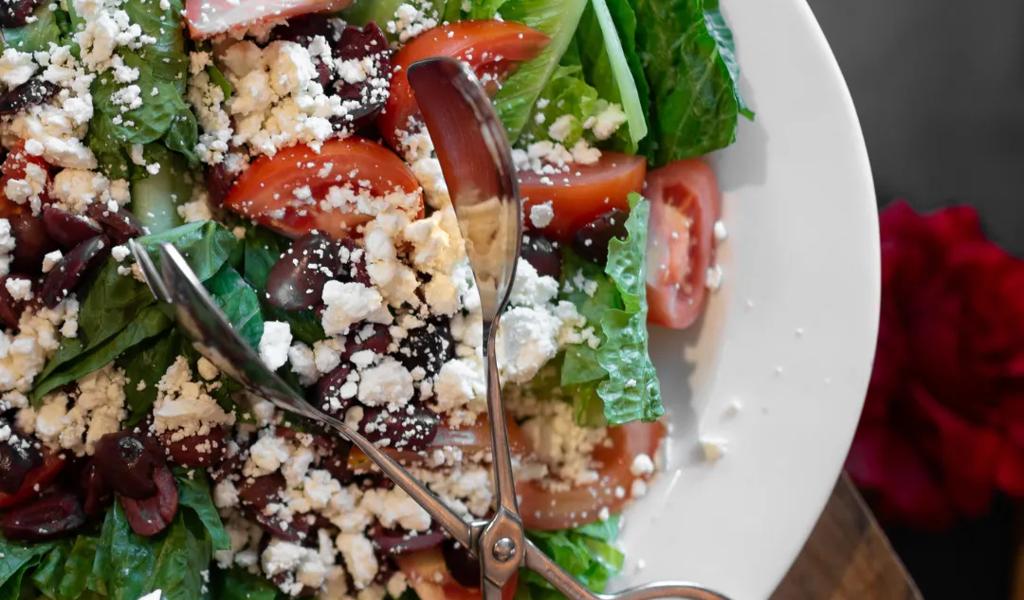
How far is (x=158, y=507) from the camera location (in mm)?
1588

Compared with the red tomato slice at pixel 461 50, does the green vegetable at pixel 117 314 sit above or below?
below

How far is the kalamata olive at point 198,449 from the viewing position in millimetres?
1562

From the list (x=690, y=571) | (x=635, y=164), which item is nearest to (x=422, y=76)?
(x=635, y=164)

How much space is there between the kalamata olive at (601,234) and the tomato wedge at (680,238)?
108 millimetres

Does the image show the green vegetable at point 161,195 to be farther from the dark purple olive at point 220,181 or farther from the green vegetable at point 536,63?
the green vegetable at point 536,63

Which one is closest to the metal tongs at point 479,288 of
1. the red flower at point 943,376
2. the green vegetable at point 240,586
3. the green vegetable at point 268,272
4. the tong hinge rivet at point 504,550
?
the tong hinge rivet at point 504,550

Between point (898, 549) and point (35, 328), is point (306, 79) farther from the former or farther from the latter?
point (898, 549)

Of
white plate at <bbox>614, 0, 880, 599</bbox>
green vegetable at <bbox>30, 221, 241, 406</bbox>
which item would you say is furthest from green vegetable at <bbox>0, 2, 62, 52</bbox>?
white plate at <bbox>614, 0, 880, 599</bbox>

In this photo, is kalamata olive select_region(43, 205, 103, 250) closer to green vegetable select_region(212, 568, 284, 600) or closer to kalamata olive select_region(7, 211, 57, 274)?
kalamata olive select_region(7, 211, 57, 274)

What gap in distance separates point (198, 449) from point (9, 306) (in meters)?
0.36

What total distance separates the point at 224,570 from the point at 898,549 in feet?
5.50

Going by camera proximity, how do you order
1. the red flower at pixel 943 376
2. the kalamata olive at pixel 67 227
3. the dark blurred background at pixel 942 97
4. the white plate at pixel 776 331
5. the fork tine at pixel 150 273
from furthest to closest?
1. the dark blurred background at pixel 942 97
2. the red flower at pixel 943 376
3. the white plate at pixel 776 331
4. the kalamata olive at pixel 67 227
5. the fork tine at pixel 150 273

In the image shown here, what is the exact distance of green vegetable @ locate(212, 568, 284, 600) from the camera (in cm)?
165

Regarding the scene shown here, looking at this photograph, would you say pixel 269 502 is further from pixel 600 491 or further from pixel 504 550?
pixel 600 491
